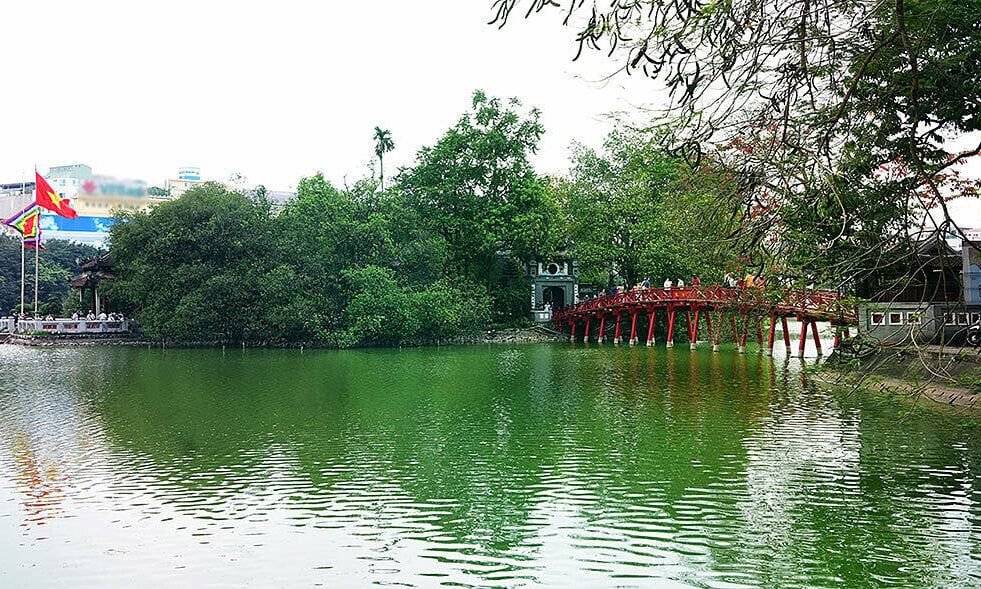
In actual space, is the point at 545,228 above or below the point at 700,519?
above

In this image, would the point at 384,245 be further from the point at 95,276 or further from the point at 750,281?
the point at 750,281

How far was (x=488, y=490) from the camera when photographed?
783 centimetres

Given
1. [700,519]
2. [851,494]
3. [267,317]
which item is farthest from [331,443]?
[267,317]

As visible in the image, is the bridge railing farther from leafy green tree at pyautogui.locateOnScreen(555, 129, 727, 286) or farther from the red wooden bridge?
leafy green tree at pyautogui.locateOnScreen(555, 129, 727, 286)

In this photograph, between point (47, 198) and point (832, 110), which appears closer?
point (832, 110)

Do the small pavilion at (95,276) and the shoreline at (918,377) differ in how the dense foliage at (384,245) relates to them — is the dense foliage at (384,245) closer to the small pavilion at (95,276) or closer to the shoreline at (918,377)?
the small pavilion at (95,276)

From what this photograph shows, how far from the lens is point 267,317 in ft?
98.3

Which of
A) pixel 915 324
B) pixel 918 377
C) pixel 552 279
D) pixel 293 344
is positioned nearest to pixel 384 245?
pixel 293 344

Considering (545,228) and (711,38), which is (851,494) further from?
(545,228)

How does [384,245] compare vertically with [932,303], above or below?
above

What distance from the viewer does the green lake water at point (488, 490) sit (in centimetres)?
575

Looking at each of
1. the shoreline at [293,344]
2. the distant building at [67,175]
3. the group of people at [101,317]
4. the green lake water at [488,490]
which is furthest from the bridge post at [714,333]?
the distant building at [67,175]

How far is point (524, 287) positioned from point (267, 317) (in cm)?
1239

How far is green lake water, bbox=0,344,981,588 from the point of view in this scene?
575cm
